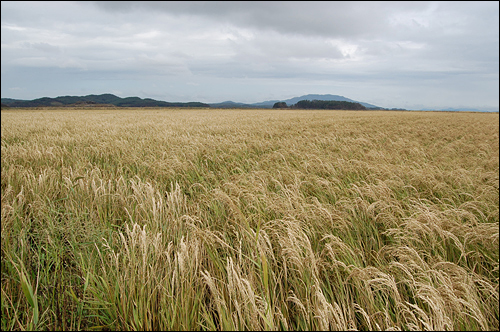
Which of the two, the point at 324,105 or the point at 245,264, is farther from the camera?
the point at 324,105

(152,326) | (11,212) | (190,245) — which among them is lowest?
(152,326)

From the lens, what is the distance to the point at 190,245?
1850 millimetres

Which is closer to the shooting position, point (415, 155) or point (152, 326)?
point (152, 326)

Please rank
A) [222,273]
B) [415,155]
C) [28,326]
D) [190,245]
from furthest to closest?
[415,155], [190,245], [222,273], [28,326]

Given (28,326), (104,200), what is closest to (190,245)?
(28,326)

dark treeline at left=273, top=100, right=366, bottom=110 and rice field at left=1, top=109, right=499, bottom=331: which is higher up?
dark treeline at left=273, top=100, right=366, bottom=110

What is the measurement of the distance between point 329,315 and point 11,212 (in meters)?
3.02

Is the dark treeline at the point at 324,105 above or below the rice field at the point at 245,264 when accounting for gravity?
above

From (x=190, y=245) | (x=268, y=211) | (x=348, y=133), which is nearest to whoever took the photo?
(x=190, y=245)

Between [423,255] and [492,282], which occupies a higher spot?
[423,255]

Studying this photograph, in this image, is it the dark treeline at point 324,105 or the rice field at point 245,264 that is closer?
the rice field at point 245,264

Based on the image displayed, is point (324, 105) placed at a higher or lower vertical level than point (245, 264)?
higher

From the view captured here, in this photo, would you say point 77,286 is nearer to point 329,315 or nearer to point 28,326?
point 28,326

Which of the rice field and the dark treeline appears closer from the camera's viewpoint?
the rice field
